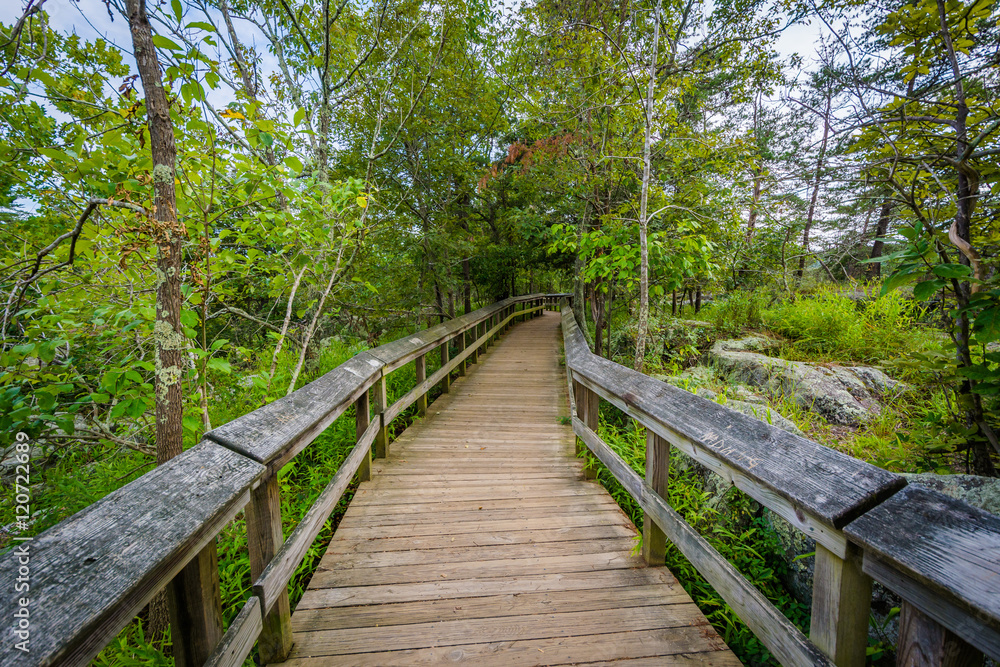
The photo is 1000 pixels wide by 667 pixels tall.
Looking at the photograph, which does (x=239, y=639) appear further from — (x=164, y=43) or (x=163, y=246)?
(x=164, y=43)

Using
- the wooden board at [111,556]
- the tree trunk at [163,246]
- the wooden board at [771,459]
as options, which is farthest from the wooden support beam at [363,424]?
the wooden board at [771,459]

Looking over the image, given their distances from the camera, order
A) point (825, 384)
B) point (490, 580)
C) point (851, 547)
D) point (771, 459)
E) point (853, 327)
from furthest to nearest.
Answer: point (853, 327) < point (825, 384) < point (490, 580) < point (771, 459) < point (851, 547)

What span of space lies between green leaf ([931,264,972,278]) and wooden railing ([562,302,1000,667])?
1.01m

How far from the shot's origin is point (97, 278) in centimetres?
216

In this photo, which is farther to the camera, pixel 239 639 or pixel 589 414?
A: pixel 589 414

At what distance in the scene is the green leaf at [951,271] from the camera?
1.54 metres

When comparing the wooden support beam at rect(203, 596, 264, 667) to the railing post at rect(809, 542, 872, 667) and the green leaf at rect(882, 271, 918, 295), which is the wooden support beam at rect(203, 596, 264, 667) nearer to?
the railing post at rect(809, 542, 872, 667)

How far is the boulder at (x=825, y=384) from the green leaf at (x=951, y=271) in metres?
2.56

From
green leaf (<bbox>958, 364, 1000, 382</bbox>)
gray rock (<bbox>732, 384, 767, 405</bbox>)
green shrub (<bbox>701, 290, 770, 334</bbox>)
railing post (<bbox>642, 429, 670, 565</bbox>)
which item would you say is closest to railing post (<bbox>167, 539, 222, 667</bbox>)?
railing post (<bbox>642, 429, 670, 565</bbox>)

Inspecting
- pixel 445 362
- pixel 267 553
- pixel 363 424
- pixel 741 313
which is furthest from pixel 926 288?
pixel 741 313

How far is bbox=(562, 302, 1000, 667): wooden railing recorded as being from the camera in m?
0.79

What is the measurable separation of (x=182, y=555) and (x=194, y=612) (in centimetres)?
30

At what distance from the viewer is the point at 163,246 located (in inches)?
68.6

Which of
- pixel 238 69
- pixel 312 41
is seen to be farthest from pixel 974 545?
pixel 312 41
